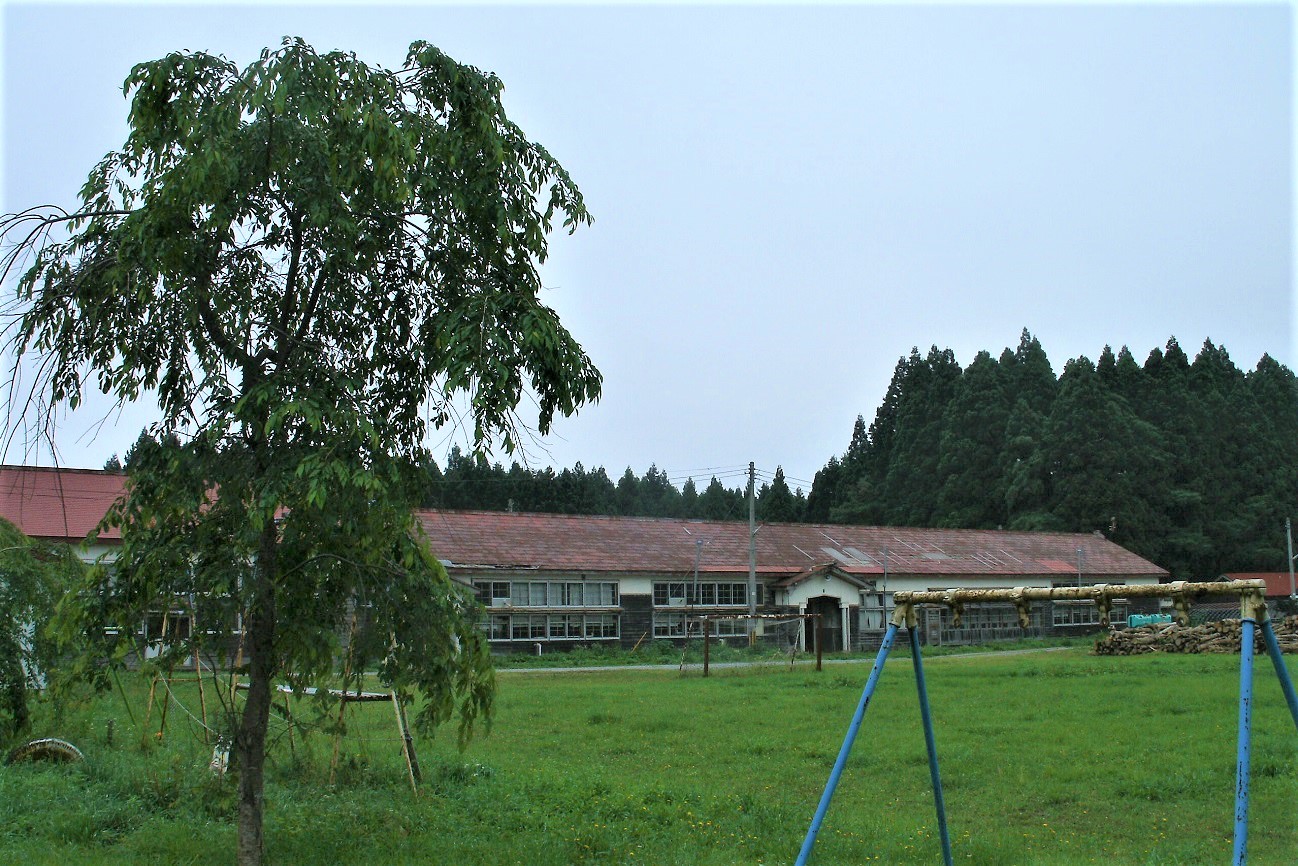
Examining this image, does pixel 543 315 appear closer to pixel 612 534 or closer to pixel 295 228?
pixel 295 228

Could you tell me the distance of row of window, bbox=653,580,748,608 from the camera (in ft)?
130

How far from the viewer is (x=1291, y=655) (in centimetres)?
3142

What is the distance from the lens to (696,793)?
10609 mm

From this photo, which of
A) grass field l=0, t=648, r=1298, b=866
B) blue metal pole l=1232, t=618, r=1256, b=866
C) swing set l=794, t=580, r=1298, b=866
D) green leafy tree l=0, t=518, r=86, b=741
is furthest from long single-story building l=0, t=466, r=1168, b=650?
blue metal pole l=1232, t=618, r=1256, b=866

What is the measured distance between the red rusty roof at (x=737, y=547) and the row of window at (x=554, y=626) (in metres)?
1.62

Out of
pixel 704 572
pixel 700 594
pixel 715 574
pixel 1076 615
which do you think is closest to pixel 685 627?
pixel 700 594

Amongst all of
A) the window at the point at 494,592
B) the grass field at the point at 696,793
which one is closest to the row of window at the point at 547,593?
the window at the point at 494,592

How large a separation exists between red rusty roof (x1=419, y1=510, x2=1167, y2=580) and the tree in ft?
90.6

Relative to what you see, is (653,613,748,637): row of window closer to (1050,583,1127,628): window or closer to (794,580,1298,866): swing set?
(1050,583,1127,628): window

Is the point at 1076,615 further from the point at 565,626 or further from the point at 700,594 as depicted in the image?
the point at 565,626

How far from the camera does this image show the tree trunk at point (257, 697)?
720cm

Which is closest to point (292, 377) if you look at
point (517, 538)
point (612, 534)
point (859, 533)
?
point (517, 538)

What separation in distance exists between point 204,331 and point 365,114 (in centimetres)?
184

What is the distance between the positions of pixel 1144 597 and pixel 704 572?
110 feet
